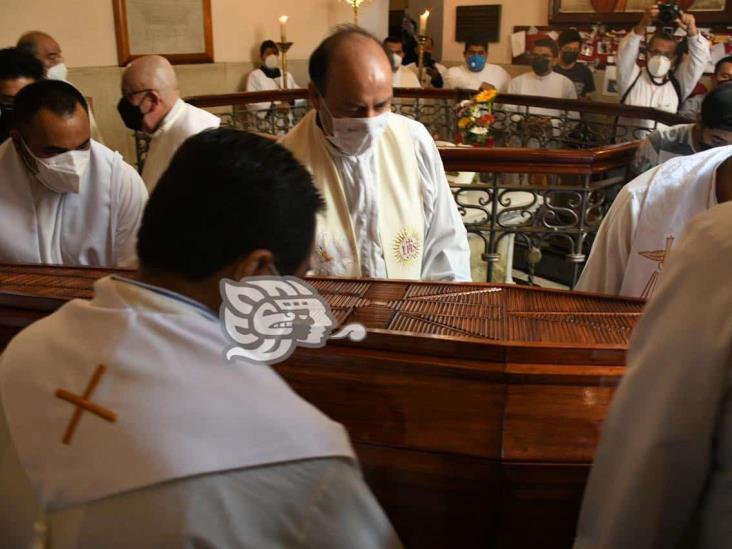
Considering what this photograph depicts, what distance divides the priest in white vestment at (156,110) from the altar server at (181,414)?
2607 millimetres

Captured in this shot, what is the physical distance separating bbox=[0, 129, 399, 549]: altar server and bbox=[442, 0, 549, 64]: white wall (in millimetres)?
9652

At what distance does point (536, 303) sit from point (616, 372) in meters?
0.42

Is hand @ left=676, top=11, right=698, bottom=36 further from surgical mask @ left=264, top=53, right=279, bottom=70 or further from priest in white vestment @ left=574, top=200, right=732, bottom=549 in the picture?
priest in white vestment @ left=574, top=200, right=732, bottom=549

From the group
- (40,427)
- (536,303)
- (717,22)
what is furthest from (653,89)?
(40,427)

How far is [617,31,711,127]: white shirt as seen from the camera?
6992mm

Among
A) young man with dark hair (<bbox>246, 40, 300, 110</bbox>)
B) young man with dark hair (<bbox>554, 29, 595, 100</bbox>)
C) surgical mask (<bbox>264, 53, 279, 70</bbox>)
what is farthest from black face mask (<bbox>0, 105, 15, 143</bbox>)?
young man with dark hair (<bbox>554, 29, 595, 100</bbox>)

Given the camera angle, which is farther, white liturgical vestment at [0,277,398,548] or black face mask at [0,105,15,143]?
black face mask at [0,105,15,143]

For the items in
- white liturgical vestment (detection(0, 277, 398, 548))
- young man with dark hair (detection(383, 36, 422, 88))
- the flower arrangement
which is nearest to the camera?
white liturgical vestment (detection(0, 277, 398, 548))

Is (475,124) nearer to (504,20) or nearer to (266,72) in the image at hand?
(266,72)

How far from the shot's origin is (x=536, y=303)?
1.80 m

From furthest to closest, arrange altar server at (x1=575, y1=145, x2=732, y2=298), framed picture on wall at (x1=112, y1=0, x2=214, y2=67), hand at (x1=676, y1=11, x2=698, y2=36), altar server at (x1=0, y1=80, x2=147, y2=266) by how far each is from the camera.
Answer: framed picture on wall at (x1=112, y1=0, x2=214, y2=67) < hand at (x1=676, y1=11, x2=698, y2=36) < altar server at (x1=0, y1=80, x2=147, y2=266) < altar server at (x1=575, y1=145, x2=732, y2=298)

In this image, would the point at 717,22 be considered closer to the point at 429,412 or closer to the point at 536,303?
the point at 536,303

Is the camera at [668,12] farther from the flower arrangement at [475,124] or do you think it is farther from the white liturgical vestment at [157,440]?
the white liturgical vestment at [157,440]

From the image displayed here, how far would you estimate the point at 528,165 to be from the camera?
343 cm
